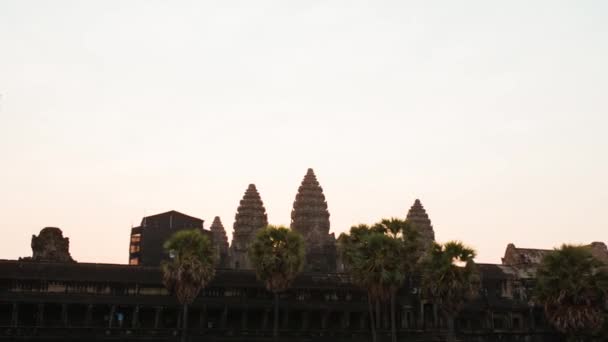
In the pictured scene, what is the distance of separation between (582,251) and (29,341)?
139ft

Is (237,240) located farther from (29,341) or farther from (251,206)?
(29,341)

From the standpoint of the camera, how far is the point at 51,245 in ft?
238

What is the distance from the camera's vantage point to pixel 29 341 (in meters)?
47.4

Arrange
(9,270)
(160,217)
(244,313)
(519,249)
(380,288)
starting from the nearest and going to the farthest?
(380,288) → (9,270) → (244,313) → (519,249) → (160,217)

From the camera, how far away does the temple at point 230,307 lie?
52312 millimetres

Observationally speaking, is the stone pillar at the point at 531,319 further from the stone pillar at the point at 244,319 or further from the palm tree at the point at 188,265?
the palm tree at the point at 188,265

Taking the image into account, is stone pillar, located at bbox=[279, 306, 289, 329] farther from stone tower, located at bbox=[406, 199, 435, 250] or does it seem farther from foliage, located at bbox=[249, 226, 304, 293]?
stone tower, located at bbox=[406, 199, 435, 250]

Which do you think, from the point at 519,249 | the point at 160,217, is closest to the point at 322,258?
the point at 160,217

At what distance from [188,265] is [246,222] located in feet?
233

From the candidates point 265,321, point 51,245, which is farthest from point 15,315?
point 265,321

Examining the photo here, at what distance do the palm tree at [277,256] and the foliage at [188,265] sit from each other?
382 centimetres

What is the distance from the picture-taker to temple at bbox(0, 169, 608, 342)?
52.3 m

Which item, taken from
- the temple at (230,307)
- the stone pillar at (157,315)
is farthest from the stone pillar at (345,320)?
the stone pillar at (157,315)

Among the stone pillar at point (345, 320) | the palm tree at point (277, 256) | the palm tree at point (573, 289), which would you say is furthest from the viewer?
the stone pillar at point (345, 320)
